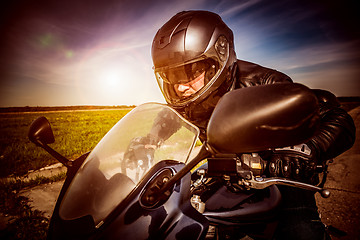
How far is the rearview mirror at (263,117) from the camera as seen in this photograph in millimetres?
472

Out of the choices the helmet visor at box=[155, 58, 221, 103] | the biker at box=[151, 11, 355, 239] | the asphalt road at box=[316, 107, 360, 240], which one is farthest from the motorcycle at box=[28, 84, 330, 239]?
the asphalt road at box=[316, 107, 360, 240]

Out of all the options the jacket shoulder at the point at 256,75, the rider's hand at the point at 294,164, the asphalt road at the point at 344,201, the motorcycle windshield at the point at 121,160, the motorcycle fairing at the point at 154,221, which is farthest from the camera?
the asphalt road at the point at 344,201

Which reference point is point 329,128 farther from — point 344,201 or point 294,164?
point 344,201

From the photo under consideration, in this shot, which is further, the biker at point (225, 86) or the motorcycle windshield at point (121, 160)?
the biker at point (225, 86)

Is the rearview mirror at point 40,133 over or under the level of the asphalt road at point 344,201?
over

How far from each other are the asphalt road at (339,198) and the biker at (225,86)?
6.39ft

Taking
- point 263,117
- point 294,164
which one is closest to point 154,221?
point 263,117

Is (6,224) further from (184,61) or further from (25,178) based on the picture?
(184,61)

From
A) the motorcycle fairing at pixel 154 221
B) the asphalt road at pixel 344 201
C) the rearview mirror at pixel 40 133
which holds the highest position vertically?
the rearview mirror at pixel 40 133

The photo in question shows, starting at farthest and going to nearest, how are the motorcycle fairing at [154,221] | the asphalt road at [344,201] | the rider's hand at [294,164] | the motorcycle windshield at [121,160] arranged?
the asphalt road at [344,201], the rider's hand at [294,164], the motorcycle windshield at [121,160], the motorcycle fairing at [154,221]

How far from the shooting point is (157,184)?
32.4 inches

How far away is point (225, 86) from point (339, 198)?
135 inches

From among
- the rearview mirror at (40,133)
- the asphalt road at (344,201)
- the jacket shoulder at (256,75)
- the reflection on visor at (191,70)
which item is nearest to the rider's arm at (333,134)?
the jacket shoulder at (256,75)

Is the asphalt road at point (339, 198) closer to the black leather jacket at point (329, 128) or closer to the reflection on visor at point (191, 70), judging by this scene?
the black leather jacket at point (329, 128)
